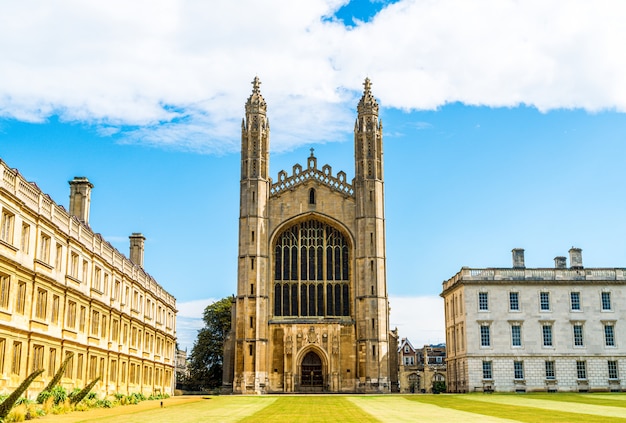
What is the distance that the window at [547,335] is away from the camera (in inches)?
2241

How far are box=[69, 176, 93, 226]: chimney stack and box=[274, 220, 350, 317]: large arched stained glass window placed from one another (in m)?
23.6

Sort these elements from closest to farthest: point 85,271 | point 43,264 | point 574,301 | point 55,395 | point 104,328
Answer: point 55,395 → point 43,264 → point 85,271 → point 104,328 → point 574,301

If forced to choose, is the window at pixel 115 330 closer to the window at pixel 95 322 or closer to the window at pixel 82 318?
the window at pixel 95 322

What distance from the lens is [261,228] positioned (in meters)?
62.1

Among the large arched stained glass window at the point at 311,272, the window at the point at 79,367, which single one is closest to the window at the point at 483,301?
the large arched stained glass window at the point at 311,272

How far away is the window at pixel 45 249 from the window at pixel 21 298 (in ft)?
7.34

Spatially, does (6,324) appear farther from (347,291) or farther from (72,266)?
(347,291)

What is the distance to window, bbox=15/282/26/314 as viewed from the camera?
87.0 feet

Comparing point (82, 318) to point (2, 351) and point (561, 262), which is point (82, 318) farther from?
point (561, 262)

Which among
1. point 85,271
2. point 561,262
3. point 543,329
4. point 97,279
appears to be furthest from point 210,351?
point 85,271

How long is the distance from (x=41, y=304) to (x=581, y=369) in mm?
42009

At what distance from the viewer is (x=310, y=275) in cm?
6209

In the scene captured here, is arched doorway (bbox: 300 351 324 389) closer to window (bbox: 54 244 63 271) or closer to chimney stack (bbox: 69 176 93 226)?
chimney stack (bbox: 69 176 93 226)

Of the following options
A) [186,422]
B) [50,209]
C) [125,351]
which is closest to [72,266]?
[50,209]
